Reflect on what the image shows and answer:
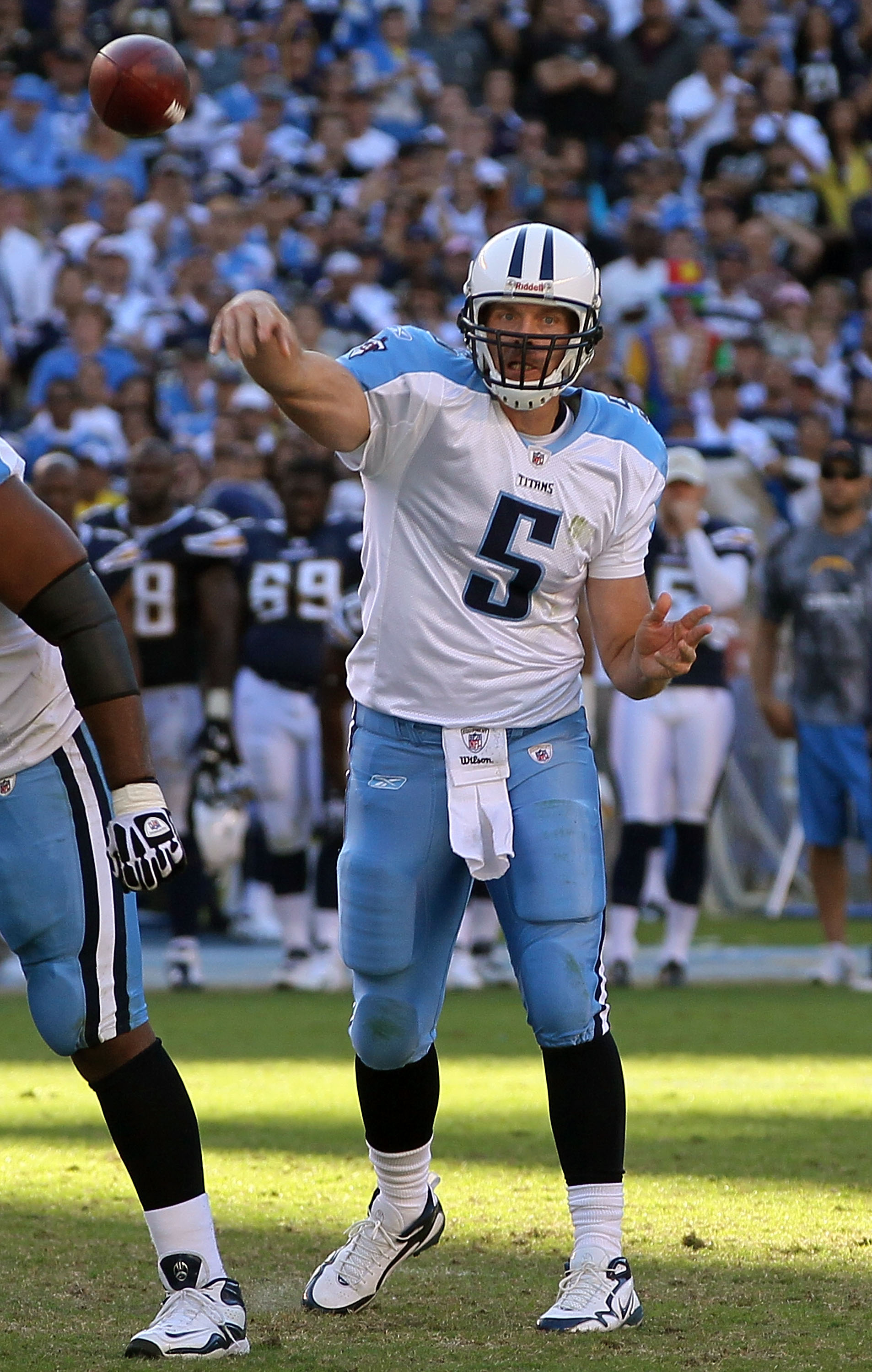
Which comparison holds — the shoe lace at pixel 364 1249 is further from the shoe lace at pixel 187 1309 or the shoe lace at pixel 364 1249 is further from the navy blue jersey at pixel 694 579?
the navy blue jersey at pixel 694 579

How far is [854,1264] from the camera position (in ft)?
13.6

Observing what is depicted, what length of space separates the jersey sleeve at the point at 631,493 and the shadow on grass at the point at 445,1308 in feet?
4.64

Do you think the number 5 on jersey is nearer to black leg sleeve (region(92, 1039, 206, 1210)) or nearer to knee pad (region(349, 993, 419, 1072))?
knee pad (region(349, 993, 419, 1072))

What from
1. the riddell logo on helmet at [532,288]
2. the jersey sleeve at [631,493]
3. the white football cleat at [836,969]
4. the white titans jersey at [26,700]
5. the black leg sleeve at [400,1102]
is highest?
the riddell logo on helmet at [532,288]

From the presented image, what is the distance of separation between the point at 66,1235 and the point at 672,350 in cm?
1010

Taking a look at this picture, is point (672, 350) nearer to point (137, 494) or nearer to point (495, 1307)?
point (137, 494)

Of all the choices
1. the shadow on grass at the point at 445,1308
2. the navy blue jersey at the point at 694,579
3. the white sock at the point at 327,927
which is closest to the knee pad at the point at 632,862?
the navy blue jersey at the point at 694,579

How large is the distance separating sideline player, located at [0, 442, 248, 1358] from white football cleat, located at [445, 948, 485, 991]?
19.0 feet

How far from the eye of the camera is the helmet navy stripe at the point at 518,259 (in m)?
4.04

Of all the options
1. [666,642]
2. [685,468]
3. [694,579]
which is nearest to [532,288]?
[666,642]

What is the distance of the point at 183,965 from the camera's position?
9.30m

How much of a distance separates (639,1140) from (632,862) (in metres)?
3.72

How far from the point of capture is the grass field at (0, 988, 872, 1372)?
363 cm

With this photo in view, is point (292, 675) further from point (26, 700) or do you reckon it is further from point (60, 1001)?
point (60, 1001)
